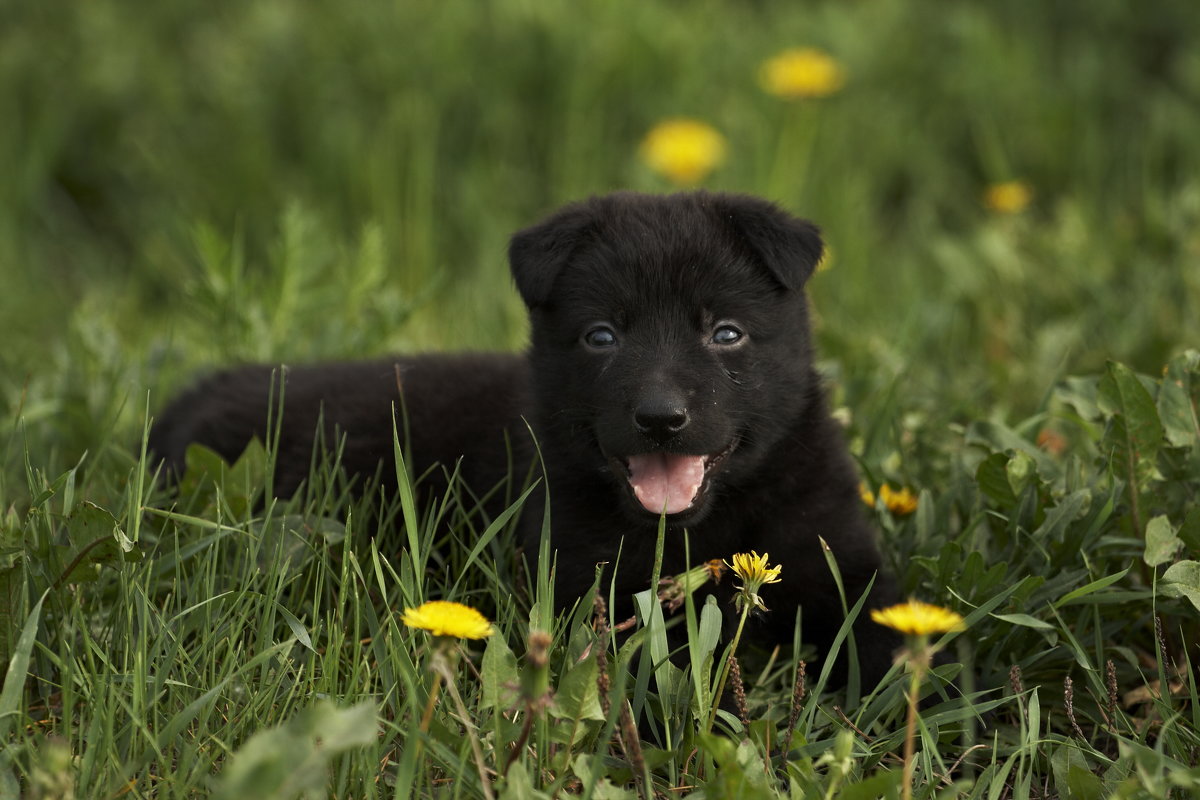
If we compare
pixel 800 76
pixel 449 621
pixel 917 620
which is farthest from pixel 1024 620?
pixel 800 76

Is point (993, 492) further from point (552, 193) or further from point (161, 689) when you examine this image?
point (552, 193)

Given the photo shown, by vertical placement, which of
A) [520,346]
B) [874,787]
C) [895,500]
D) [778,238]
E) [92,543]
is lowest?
[520,346]

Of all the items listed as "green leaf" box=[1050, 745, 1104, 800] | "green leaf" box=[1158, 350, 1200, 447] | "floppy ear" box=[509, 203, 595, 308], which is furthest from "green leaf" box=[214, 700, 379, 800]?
"green leaf" box=[1158, 350, 1200, 447]

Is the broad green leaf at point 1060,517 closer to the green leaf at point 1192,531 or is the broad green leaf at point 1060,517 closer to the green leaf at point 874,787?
the green leaf at point 1192,531

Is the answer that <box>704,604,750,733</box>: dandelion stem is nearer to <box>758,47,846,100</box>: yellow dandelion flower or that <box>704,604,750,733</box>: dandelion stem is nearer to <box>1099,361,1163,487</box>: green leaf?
<box>1099,361,1163,487</box>: green leaf

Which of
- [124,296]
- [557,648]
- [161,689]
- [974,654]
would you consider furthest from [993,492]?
[124,296]

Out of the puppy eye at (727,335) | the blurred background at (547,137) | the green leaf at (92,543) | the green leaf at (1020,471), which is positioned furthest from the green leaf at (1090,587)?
the blurred background at (547,137)

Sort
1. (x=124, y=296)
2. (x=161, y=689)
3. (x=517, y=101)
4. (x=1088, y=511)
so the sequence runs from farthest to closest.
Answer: (x=517, y=101) → (x=124, y=296) → (x=1088, y=511) → (x=161, y=689)

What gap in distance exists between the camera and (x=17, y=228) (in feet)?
21.3

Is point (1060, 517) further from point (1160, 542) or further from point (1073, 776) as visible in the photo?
point (1073, 776)

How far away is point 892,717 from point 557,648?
667 mm

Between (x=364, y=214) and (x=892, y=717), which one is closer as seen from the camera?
(x=892, y=717)

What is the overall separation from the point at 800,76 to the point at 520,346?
1.86 metres

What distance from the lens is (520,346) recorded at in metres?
5.21
